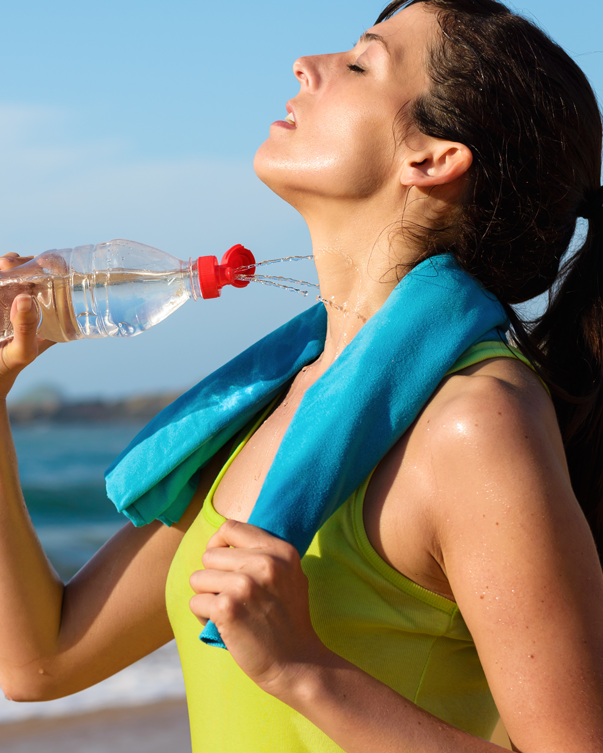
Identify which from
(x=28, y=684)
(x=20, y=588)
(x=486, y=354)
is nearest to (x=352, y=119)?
(x=486, y=354)

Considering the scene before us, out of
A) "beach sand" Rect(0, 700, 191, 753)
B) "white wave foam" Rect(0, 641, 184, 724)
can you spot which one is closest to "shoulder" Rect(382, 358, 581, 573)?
"beach sand" Rect(0, 700, 191, 753)

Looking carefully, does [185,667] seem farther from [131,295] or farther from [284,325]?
[131,295]

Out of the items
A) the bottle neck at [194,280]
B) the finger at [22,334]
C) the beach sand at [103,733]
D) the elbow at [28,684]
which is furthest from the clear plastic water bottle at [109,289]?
the beach sand at [103,733]

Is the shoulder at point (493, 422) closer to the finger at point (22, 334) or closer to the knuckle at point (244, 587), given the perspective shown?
the knuckle at point (244, 587)

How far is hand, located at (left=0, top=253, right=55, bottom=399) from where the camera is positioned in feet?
5.52

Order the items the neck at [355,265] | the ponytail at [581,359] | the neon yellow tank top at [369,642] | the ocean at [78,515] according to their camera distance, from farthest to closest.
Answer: the ocean at [78,515] → the neck at [355,265] → the ponytail at [581,359] → the neon yellow tank top at [369,642]

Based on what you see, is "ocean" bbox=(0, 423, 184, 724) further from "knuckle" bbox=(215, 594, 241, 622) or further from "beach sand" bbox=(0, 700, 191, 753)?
"knuckle" bbox=(215, 594, 241, 622)

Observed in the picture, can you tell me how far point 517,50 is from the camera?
1.59m

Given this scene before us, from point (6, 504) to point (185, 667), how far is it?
0.61 m

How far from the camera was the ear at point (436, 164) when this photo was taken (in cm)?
157

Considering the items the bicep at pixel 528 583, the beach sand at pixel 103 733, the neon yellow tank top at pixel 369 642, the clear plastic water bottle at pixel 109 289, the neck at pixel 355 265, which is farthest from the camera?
the beach sand at pixel 103 733

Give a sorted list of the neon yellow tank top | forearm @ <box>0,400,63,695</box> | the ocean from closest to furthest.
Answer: the neon yellow tank top → forearm @ <box>0,400,63,695</box> → the ocean

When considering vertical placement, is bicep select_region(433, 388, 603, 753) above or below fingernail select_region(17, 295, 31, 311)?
below

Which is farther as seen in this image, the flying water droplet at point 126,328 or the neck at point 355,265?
the flying water droplet at point 126,328
